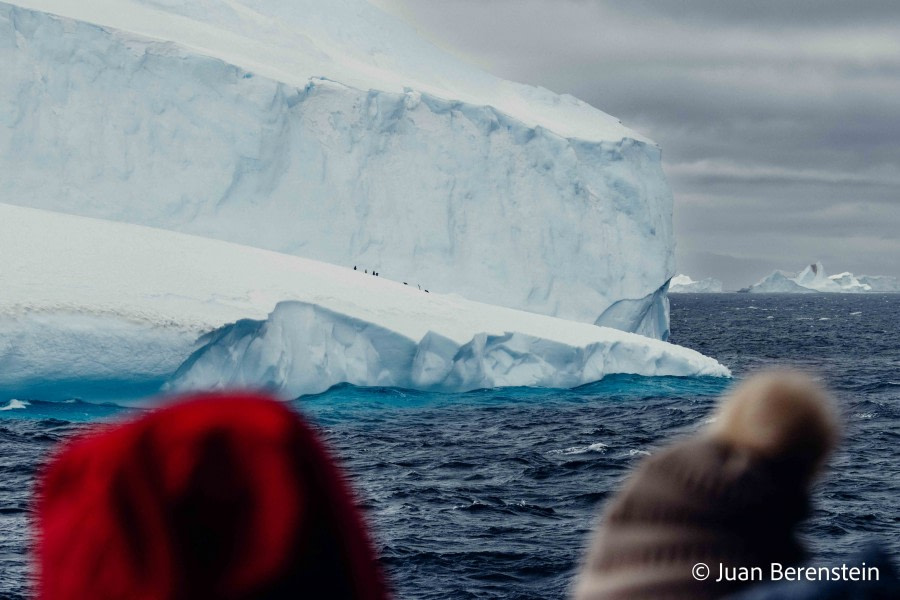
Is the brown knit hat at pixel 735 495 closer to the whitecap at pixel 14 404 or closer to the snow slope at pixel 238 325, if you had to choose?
the snow slope at pixel 238 325

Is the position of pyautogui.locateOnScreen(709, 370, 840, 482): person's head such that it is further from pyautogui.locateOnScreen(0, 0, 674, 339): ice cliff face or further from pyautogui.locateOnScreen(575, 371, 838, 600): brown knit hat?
pyautogui.locateOnScreen(0, 0, 674, 339): ice cliff face

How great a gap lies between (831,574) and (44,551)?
94cm

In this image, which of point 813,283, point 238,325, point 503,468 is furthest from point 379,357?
point 813,283

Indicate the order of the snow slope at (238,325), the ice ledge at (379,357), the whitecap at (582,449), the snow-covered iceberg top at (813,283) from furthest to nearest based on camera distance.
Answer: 1. the snow-covered iceberg top at (813,283)
2. the ice ledge at (379,357)
3. the snow slope at (238,325)
4. the whitecap at (582,449)

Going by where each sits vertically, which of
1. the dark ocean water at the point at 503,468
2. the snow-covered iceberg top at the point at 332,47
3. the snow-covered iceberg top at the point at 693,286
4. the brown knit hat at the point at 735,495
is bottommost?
the dark ocean water at the point at 503,468

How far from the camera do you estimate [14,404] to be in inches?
669

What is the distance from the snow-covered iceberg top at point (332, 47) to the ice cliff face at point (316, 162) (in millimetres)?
195

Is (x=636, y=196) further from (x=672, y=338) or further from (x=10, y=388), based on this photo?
(x=10, y=388)

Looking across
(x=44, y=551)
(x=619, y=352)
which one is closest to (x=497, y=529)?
(x=44, y=551)

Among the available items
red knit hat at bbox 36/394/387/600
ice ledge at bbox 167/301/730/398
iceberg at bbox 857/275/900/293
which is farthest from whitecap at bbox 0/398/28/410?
iceberg at bbox 857/275/900/293

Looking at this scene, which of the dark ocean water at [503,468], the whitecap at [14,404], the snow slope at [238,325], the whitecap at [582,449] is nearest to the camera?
the dark ocean water at [503,468]

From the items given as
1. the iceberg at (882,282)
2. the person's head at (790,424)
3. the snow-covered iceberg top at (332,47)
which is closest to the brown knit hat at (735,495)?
the person's head at (790,424)

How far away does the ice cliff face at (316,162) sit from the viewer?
90.9 ft

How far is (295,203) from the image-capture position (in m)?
30.2
